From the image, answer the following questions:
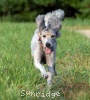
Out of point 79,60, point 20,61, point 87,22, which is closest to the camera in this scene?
point 20,61

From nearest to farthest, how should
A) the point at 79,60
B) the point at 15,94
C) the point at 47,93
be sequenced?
1. the point at 15,94
2. the point at 47,93
3. the point at 79,60

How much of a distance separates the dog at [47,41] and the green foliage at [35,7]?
20.8 metres

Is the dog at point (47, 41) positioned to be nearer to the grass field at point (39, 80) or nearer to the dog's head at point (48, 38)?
the dog's head at point (48, 38)

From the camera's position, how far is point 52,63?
681cm

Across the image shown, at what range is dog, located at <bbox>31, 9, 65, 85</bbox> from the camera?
646cm

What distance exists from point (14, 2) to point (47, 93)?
72.5ft

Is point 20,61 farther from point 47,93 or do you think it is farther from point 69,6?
point 69,6

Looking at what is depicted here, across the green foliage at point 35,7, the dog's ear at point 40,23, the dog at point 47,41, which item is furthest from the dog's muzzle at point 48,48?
the green foliage at point 35,7

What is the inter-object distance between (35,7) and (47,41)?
22222 millimetres

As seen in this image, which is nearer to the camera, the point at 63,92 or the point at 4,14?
the point at 63,92

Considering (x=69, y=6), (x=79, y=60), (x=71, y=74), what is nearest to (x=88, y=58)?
(x=79, y=60)

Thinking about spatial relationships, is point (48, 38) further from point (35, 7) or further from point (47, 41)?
point (35, 7)

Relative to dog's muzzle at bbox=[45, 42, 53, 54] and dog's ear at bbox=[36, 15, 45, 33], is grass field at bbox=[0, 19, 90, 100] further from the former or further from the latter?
dog's ear at bbox=[36, 15, 45, 33]

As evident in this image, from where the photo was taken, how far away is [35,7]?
93.5 ft
